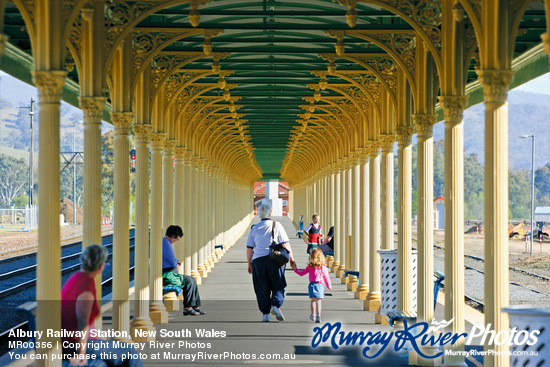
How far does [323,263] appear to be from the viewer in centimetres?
1502

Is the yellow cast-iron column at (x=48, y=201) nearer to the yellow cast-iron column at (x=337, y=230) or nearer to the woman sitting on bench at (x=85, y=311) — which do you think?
the woman sitting on bench at (x=85, y=311)

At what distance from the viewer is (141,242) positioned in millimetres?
14422

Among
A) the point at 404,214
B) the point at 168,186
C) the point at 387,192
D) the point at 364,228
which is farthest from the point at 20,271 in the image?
the point at 404,214

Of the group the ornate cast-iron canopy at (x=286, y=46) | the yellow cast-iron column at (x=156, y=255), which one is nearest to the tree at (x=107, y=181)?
the ornate cast-iron canopy at (x=286, y=46)

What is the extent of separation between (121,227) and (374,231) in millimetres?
8313

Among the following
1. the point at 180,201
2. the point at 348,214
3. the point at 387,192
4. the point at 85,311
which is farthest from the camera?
the point at 348,214

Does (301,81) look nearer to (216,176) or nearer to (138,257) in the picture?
(138,257)

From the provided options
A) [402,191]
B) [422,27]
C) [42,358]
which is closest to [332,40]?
[402,191]

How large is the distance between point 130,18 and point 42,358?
4.63 m

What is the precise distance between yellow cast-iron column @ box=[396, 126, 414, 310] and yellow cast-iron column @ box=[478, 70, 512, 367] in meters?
4.67

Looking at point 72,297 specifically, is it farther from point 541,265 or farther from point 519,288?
point 541,265

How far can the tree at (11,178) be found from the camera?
133625mm

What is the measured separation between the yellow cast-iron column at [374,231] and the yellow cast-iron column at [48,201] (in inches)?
395

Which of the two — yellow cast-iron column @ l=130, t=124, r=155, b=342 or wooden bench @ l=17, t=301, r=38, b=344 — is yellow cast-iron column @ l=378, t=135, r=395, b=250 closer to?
yellow cast-iron column @ l=130, t=124, r=155, b=342
